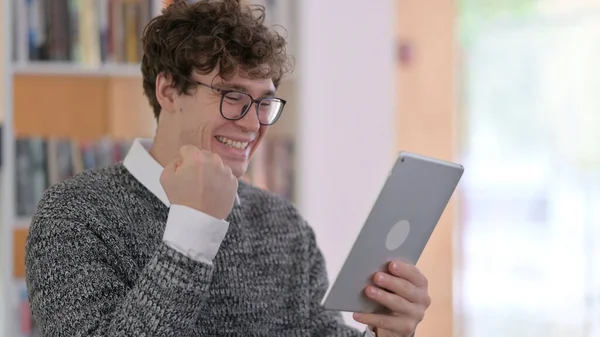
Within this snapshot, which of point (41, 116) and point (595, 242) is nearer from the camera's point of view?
point (41, 116)

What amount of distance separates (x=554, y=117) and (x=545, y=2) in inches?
29.6

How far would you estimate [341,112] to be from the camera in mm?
3037

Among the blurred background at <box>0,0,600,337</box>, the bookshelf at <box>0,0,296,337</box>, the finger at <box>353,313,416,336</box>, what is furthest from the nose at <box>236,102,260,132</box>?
the blurred background at <box>0,0,600,337</box>

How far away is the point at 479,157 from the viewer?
519 cm

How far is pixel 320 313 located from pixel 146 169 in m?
0.45

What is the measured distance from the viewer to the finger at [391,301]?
1386 mm

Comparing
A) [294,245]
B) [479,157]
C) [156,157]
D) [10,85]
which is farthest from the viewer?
[479,157]

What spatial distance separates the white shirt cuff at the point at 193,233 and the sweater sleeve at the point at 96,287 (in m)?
0.01

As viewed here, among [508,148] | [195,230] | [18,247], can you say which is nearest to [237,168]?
[195,230]

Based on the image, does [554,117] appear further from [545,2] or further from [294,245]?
[294,245]

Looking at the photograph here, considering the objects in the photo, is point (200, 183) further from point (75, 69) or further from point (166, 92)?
point (75, 69)

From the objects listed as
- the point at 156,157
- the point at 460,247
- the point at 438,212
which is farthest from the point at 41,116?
the point at 460,247

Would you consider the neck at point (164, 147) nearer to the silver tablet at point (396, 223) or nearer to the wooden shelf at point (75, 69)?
the silver tablet at point (396, 223)

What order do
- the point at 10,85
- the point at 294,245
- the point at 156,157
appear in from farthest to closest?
the point at 10,85 → the point at 294,245 → the point at 156,157
